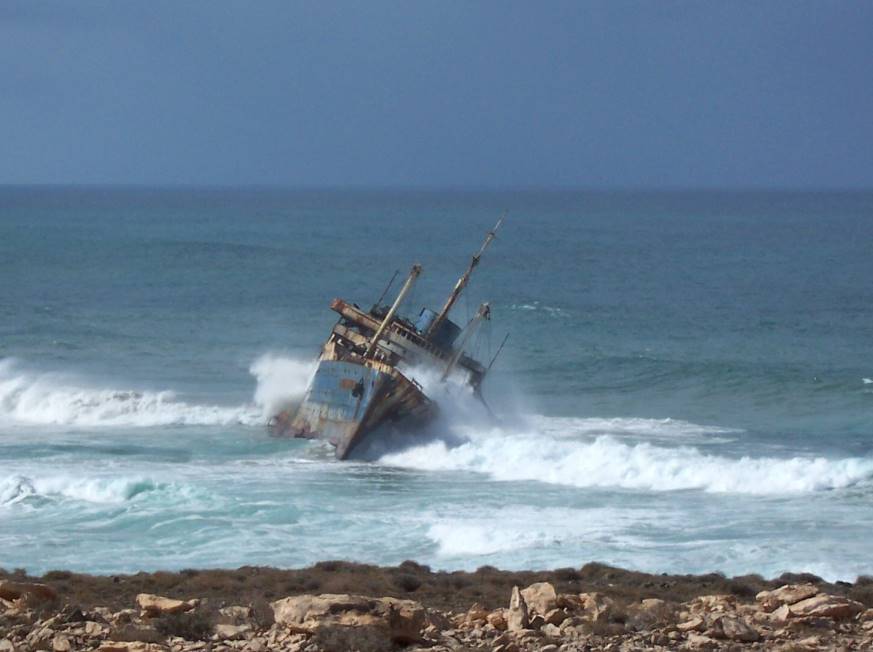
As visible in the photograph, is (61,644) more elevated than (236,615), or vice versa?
(236,615)

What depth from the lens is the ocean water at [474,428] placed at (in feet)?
89.5

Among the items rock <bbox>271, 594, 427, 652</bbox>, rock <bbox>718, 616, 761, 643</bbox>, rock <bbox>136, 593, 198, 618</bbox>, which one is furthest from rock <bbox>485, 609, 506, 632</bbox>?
rock <bbox>136, 593, 198, 618</bbox>

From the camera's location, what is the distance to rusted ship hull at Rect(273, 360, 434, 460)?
3775cm

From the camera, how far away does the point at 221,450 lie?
37750mm

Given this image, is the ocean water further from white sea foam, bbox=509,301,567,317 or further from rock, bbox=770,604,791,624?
rock, bbox=770,604,791,624

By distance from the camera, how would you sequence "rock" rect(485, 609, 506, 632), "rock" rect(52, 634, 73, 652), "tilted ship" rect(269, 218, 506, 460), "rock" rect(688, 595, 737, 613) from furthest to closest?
"tilted ship" rect(269, 218, 506, 460), "rock" rect(688, 595, 737, 613), "rock" rect(485, 609, 506, 632), "rock" rect(52, 634, 73, 652)

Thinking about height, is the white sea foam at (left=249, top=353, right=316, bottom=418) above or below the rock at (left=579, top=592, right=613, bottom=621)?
above

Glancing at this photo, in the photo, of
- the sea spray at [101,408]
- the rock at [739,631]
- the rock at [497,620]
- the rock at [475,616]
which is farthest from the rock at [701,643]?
the sea spray at [101,408]

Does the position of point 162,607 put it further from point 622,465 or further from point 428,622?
point 622,465

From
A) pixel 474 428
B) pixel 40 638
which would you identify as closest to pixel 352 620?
pixel 40 638

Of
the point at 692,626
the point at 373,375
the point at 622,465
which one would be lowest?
the point at 692,626

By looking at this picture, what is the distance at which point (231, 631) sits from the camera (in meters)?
15.0

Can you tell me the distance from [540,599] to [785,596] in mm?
2973

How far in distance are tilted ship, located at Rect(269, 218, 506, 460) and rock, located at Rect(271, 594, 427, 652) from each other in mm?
21793
